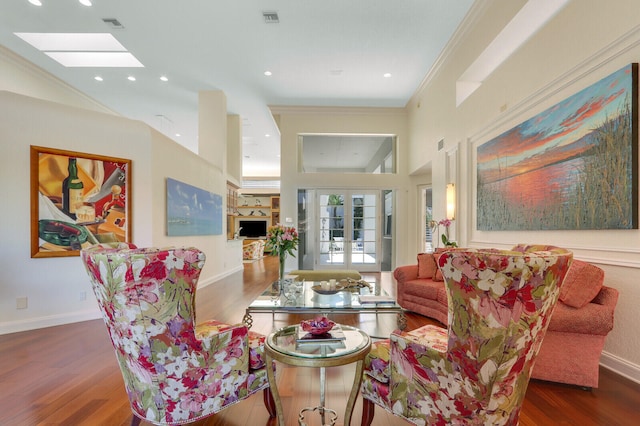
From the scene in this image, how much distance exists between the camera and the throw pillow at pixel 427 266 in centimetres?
405

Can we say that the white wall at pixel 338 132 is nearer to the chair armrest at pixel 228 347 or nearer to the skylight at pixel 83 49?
the skylight at pixel 83 49

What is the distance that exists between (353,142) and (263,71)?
3046 mm

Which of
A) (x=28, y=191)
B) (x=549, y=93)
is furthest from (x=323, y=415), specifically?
(x=28, y=191)

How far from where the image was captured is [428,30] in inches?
175

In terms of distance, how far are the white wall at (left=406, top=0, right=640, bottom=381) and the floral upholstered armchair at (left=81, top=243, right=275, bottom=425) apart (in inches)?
109

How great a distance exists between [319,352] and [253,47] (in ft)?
Result: 15.8

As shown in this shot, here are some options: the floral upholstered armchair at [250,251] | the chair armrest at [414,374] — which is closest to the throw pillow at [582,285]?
the chair armrest at [414,374]

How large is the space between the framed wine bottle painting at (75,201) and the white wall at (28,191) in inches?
3.4

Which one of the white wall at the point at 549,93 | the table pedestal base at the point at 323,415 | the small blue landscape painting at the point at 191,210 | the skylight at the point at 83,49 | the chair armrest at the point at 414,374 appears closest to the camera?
the chair armrest at the point at 414,374

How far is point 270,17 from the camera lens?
4.11 metres

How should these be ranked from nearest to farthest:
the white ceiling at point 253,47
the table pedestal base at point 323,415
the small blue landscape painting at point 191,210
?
Result: 1. the table pedestal base at point 323,415
2. the white ceiling at point 253,47
3. the small blue landscape painting at point 191,210

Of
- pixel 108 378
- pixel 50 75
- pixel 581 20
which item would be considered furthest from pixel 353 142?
pixel 108 378

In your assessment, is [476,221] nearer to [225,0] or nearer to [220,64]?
[225,0]

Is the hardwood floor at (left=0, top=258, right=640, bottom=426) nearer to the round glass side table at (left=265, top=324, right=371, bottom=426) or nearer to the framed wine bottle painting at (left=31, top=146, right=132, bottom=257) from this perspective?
the round glass side table at (left=265, top=324, right=371, bottom=426)
